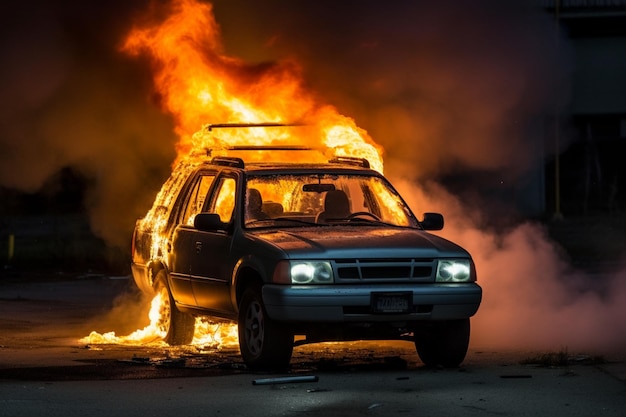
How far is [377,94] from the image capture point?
20.0 metres

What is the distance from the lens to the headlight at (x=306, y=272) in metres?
11.9

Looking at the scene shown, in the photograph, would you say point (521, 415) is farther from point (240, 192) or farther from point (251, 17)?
point (251, 17)

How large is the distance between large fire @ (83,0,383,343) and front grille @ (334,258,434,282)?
3209mm

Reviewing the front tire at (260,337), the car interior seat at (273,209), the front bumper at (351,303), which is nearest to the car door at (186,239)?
the car interior seat at (273,209)

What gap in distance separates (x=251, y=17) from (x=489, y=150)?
145 inches

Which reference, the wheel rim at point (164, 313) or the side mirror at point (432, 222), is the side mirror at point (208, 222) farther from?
the side mirror at point (432, 222)

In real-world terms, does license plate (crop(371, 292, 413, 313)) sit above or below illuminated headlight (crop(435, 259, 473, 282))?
below

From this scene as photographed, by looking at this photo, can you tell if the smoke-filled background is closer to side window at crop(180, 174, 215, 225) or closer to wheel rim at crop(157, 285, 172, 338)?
side window at crop(180, 174, 215, 225)

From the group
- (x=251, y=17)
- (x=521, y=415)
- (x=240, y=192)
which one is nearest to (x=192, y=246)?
(x=240, y=192)

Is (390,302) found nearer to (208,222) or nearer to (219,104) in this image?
(208,222)

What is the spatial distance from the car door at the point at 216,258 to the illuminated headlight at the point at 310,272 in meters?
1.12

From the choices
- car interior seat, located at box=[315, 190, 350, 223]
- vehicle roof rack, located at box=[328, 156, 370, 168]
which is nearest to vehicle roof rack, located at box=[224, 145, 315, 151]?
vehicle roof rack, located at box=[328, 156, 370, 168]

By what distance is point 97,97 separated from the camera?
21.6 metres

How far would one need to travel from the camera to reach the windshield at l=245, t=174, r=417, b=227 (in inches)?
521
